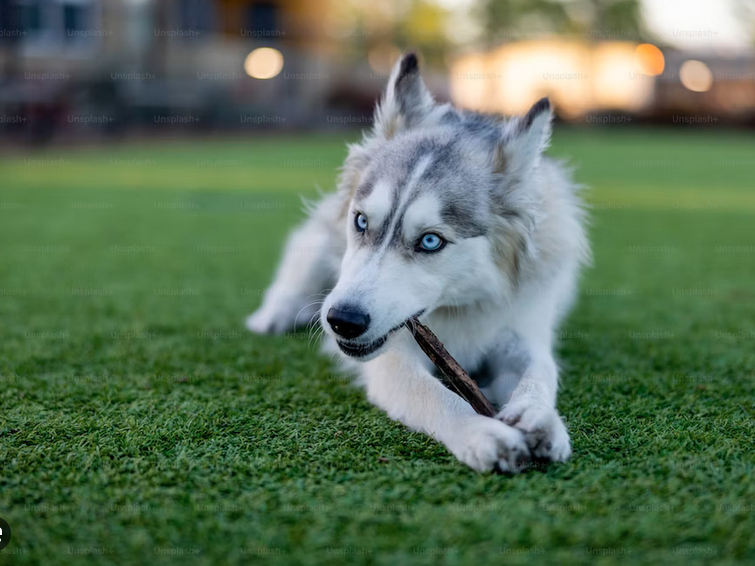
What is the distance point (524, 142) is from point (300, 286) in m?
1.69

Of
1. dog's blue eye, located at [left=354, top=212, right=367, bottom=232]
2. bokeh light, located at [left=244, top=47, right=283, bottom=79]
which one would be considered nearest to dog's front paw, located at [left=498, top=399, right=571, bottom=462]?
dog's blue eye, located at [left=354, top=212, right=367, bottom=232]

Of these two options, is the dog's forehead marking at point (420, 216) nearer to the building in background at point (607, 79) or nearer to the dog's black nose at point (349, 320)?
the dog's black nose at point (349, 320)

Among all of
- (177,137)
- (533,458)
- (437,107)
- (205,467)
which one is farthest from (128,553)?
(177,137)

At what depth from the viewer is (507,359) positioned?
9.76ft

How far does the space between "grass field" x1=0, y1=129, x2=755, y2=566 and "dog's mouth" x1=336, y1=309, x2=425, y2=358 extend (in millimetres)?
282

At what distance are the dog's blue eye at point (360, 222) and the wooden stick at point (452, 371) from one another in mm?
434

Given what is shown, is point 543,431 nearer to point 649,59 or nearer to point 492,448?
point 492,448

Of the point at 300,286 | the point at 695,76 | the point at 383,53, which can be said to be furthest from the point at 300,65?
the point at 300,286

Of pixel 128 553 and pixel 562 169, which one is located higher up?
pixel 562 169

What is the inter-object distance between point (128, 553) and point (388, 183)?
1.60 meters

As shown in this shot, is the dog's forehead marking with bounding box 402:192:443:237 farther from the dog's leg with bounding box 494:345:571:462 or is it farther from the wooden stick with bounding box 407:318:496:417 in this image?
the dog's leg with bounding box 494:345:571:462

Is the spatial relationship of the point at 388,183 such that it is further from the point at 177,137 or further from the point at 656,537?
the point at 177,137

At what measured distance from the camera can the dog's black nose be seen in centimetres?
235

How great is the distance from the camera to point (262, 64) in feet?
89.7
